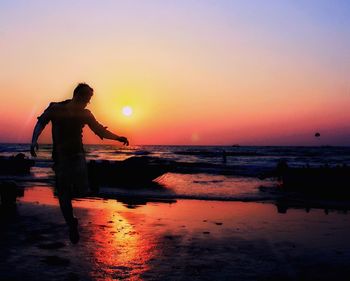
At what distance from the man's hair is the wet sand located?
2328 mm

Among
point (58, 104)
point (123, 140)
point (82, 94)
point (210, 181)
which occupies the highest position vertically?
point (82, 94)

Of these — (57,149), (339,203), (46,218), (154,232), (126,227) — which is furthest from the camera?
(339,203)

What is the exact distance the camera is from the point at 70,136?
18.2ft

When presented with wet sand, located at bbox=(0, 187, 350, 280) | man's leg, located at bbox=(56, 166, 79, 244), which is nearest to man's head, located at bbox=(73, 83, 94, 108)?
man's leg, located at bbox=(56, 166, 79, 244)

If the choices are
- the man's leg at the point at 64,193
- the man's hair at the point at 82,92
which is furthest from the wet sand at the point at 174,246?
the man's hair at the point at 82,92

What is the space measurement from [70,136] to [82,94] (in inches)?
23.0

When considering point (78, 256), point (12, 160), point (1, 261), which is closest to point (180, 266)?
point (78, 256)

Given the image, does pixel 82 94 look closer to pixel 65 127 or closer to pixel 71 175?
pixel 65 127

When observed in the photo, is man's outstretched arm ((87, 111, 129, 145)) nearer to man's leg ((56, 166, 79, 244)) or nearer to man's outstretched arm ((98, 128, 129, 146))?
man's outstretched arm ((98, 128, 129, 146))

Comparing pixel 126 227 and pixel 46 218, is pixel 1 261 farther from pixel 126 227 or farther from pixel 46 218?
pixel 46 218

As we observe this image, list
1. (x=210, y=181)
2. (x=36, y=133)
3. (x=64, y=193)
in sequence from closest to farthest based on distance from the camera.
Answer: (x=36, y=133), (x=64, y=193), (x=210, y=181)

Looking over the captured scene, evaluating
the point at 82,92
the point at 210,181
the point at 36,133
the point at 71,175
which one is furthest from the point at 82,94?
the point at 210,181

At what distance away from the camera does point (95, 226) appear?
940cm

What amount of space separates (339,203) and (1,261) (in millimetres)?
13356
